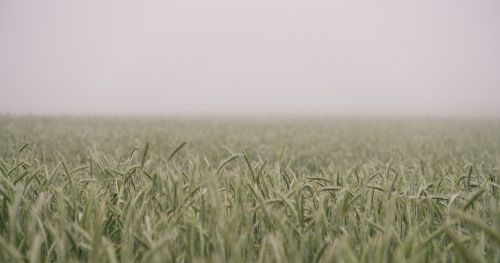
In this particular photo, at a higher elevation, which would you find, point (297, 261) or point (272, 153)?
point (297, 261)

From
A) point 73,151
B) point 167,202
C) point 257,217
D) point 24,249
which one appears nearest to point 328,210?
point 257,217

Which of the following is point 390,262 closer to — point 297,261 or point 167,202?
point 297,261

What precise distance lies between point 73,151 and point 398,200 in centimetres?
509

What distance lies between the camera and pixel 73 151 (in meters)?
5.47

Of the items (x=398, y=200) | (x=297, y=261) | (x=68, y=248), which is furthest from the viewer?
(x=398, y=200)

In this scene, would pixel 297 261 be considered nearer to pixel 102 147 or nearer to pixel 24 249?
pixel 24 249

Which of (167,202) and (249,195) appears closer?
(167,202)

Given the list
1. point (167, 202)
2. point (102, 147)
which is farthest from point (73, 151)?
point (167, 202)

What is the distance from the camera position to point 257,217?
5.27 ft

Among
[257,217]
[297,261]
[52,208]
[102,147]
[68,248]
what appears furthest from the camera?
[102,147]

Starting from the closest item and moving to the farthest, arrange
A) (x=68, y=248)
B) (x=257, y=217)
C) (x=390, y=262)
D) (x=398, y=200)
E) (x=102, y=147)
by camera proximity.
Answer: (x=68, y=248) → (x=390, y=262) → (x=257, y=217) → (x=398, y=200) → (x=102, y=147)

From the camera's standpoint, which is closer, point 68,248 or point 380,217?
point 68,248

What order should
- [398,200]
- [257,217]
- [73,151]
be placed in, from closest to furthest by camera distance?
[257,217] → [398,200] → [73,151]

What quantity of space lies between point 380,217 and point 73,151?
16.5 ft
